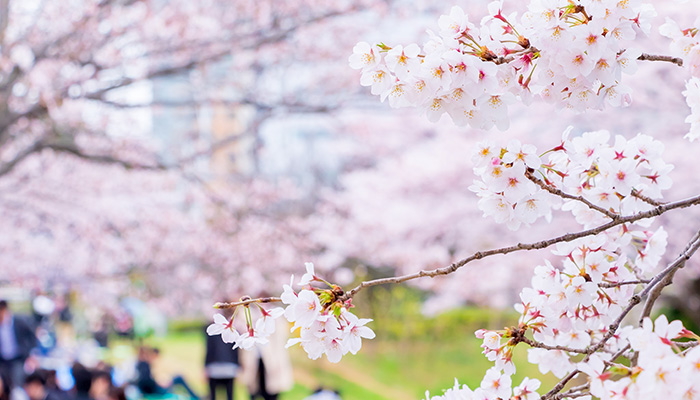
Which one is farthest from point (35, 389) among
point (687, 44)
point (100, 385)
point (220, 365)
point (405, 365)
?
point (405, 365)

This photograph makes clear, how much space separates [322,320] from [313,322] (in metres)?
0.01

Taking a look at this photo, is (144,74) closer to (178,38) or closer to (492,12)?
(178,38)

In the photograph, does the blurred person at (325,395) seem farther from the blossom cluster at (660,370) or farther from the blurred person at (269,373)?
the blossom cluster at (660,370)

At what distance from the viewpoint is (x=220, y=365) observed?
5.29 m

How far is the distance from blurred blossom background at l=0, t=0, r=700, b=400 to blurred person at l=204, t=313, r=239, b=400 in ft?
2.96

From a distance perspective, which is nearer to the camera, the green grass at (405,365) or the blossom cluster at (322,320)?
the blossom cluster at (322,320)

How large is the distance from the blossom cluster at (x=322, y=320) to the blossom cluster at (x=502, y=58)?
0.80ft

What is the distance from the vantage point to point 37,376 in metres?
4.78

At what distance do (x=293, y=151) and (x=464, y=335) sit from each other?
434 centimetres

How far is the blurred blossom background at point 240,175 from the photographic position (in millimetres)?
3994

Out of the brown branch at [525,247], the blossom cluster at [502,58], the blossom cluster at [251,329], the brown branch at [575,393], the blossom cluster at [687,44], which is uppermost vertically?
the blossom cluster at [502,58]

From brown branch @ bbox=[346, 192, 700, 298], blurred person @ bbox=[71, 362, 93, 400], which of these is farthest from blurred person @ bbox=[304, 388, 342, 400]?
brown branch @ bbox=[346, 192, 700, 298]

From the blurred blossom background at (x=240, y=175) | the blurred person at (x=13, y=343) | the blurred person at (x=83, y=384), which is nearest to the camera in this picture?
the blurred blossom background at (x=240, y=175)

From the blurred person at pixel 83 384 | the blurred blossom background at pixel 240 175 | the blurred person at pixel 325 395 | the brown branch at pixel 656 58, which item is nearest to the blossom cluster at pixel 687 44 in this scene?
the brown branch at pixel 656 58
